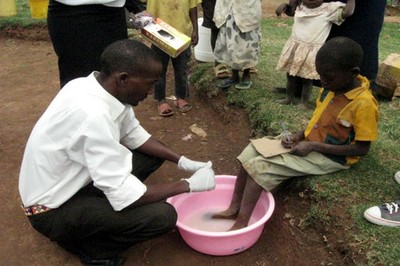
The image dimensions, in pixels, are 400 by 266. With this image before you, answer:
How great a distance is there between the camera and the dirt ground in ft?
7.27

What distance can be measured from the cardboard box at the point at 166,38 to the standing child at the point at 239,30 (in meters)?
0.58

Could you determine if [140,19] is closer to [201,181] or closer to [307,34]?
[307,34]

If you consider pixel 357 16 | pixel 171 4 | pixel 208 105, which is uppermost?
pixel 357 16

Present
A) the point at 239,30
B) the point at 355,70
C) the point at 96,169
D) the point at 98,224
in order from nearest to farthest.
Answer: the point at 96,169, the point at 98,224, the point at 355,70, the point at 239,30

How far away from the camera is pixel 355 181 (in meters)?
2.32

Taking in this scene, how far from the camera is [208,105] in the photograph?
4027 mm

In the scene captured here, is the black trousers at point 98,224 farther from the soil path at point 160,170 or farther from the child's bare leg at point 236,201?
the child's bare leg at point 236,201

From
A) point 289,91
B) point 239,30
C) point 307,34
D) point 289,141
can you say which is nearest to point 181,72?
point 239,30

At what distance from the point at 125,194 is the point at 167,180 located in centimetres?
110

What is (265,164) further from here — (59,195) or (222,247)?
(59,195)

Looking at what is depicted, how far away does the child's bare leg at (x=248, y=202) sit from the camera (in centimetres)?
224

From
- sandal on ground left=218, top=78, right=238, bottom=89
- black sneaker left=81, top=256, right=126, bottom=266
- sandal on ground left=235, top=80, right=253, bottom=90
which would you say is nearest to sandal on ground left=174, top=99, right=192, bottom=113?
sandal on ground left=218, top=78, right=238, bottom=89

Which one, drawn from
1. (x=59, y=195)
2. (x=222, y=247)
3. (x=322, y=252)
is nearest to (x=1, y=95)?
(x=59, y=195)

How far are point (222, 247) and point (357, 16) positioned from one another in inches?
68.2
